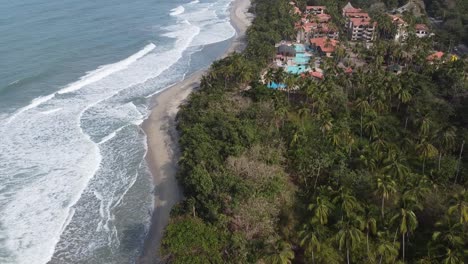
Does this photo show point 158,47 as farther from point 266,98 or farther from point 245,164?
point 245,164

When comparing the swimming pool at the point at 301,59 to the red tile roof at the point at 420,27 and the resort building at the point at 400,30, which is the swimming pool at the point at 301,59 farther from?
the red tile roof at the point at 420,27

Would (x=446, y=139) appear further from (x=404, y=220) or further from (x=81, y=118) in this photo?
(x=81, y=118)

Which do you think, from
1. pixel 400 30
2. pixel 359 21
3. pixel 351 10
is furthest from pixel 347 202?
pixel 351 10

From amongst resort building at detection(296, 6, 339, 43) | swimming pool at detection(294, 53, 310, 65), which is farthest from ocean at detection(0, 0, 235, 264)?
resort building at detection(296, 6, 339, 43)

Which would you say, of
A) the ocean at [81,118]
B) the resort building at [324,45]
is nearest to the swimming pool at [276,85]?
the ocean at [81,118]

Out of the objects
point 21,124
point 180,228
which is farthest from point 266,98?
point 21,124

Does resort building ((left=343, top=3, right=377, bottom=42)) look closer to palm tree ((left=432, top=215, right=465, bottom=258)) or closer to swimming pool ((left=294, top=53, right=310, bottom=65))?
swimming pool ((left=294, top=53, right=310, bottom=65))
